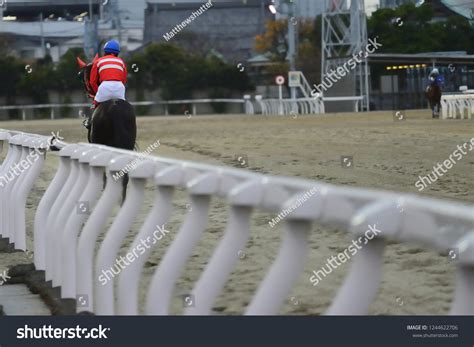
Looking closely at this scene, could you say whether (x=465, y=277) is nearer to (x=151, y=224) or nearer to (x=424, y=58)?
(x=151, y=224)

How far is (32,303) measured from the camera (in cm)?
736

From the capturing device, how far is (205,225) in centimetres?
472

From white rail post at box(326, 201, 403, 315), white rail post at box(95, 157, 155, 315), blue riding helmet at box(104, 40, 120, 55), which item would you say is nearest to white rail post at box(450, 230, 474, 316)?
white rail post at box(326, 201, 403, 315)

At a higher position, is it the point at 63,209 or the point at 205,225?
the point at 205,225

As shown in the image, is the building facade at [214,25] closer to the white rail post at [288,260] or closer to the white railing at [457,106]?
the white railing at [457,106]

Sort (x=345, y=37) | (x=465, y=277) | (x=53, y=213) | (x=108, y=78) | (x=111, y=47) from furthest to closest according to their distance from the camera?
(x=345, y=37), (x=111, y=47), (x=108, y=78), (x=53, y=213), (x=465, y=277)

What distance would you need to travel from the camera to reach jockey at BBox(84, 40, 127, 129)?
496 inches

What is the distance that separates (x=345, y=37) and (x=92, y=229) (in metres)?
49.5

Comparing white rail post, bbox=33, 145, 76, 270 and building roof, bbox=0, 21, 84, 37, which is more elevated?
building roof, bbox=0, 21, 84, 37

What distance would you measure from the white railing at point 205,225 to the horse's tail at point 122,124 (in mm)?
4275

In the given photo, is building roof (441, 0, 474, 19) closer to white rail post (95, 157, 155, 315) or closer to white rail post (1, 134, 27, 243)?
white rail post (1, 134, 27, 243)

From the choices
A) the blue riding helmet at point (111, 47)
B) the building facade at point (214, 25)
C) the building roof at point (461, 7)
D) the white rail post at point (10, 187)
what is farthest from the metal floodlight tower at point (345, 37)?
the white rail post at point (10, 187)

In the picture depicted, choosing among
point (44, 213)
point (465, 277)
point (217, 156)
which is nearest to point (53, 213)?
point (44, 213)

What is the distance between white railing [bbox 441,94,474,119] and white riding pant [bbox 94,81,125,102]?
2704 cm
